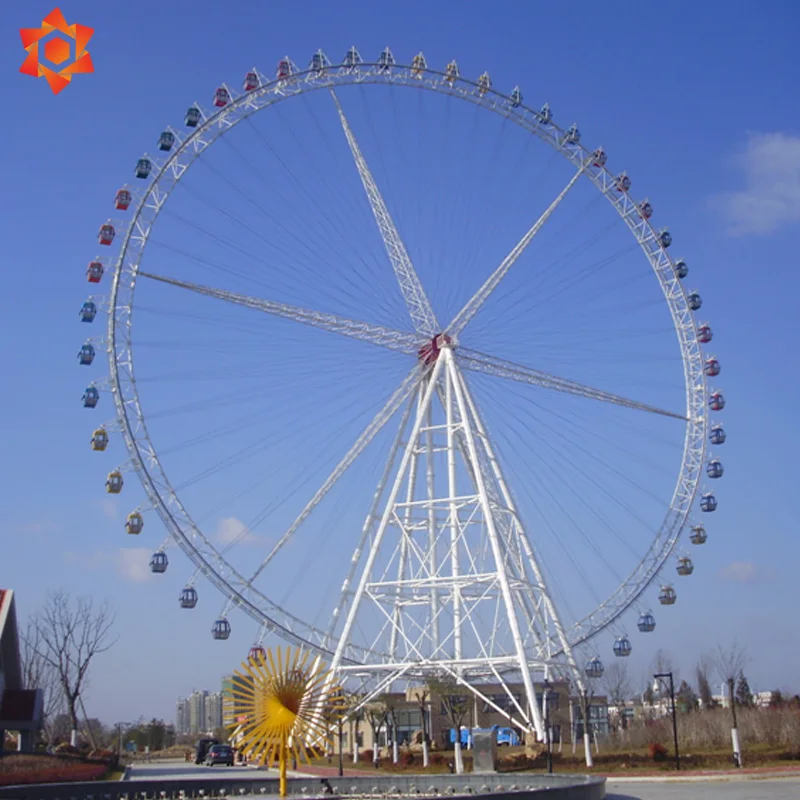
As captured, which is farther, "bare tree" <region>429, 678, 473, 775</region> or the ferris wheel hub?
"bare tree" <region>429, 678, 473, 775</region>

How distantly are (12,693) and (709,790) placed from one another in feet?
105

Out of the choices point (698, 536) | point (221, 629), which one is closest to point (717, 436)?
point (698, 536)

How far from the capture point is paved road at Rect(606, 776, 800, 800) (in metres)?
26.5

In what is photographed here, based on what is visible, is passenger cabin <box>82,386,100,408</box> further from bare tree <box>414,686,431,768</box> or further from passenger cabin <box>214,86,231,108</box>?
bare tree <box>414,686,431,768</box>

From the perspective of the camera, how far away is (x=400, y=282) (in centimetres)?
4397

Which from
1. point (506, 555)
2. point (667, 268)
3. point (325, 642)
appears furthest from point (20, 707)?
point (667, 268)

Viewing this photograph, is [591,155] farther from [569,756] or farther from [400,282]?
[569,756]

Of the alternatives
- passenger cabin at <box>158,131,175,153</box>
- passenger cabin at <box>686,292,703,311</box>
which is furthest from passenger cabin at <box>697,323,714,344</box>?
passenger cabin at <box>158,131,175,153</box>

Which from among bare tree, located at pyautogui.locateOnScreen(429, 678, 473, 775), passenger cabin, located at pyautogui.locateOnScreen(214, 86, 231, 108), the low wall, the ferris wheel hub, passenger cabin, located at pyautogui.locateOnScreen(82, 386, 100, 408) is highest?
passenger cabin, located at pyautogui.locateOnScreen(214, 86, 231, 108)

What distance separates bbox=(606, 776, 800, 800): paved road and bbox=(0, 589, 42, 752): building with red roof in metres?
26.4

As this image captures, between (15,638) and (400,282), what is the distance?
2480 cm

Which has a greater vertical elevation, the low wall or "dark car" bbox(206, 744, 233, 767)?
the low wall

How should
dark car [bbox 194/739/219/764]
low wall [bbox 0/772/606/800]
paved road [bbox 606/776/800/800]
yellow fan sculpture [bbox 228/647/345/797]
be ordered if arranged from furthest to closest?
1. dark car [bbox 194/739/219/764]
2. paved road [bbox 606/776/800/800]
3. low wall [bbox 0/772/606/800]
4. yellow fan sculpture [bbox 228/647/345/797]

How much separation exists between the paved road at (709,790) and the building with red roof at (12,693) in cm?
2639
